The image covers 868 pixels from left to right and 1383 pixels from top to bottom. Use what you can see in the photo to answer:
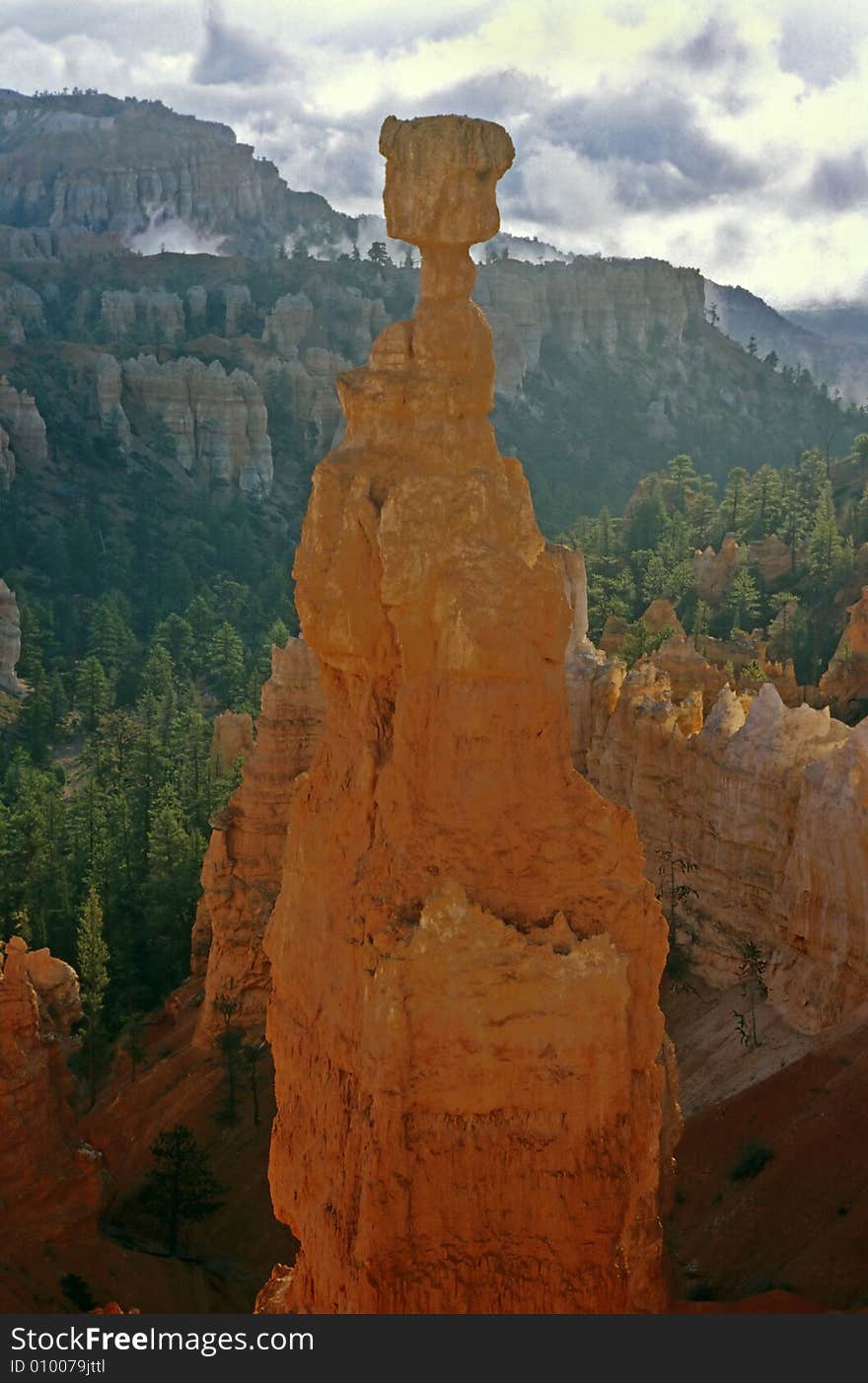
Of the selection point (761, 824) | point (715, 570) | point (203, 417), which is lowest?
A: point (761, 824)

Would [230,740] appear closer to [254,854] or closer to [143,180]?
[254,854]

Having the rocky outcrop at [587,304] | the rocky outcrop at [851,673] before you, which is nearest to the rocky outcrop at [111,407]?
the rocky outcrop at [587,304]

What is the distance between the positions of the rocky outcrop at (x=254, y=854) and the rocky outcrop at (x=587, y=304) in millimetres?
89530

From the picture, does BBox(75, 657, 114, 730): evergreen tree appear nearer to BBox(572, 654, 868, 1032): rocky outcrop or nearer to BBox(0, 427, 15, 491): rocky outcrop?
BBox(0, 427, 15, 491): rocky outcrop

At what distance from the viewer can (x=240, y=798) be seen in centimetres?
2503

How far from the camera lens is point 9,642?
183 feet

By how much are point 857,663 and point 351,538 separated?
32251 mm

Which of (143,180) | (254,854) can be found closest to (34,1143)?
(254,854)

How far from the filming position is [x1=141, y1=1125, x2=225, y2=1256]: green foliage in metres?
19.4

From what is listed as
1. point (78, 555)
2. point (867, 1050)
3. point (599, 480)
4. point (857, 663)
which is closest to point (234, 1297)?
point (867, 1050)

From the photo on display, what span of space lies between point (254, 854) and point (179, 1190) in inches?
244

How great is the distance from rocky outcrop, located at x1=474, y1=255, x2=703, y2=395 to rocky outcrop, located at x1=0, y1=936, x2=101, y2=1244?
96.5 meters

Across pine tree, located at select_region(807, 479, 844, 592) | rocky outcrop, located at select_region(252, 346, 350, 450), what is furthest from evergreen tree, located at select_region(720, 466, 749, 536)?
rocky outcrop, located at select_region(252, 346, 350, 450)

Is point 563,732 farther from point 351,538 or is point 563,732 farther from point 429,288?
point 429,288
